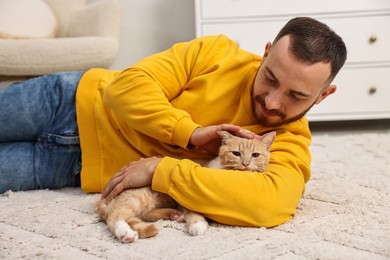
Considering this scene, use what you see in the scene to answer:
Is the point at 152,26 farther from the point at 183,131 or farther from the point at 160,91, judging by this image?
the point at 183,131

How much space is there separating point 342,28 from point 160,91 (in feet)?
5.28

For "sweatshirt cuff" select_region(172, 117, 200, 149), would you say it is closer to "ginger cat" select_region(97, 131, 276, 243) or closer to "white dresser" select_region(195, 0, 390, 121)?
"ginger cat" select_region(97, 131, 276, 243)

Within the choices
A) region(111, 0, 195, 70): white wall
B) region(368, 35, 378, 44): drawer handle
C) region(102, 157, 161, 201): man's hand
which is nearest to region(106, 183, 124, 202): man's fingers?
region(102, 157, 161, 201): man's hand

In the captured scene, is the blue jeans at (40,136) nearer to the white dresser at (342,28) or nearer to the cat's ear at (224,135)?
the cat's ear at (224,135)

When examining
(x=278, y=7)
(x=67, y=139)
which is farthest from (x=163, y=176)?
(x=278, y=7)

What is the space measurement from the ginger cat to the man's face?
0.08m

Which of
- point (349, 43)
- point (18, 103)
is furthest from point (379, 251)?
point (349, 43)

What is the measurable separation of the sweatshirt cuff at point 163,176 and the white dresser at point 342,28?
1.52 m

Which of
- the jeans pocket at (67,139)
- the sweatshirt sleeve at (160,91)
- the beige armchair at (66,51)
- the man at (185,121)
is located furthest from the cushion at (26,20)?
the sweatshirt sleeve at (160,91)

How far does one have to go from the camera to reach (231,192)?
108cm

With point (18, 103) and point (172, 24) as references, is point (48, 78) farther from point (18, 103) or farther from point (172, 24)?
point (172, 24)

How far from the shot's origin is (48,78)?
1.57 m

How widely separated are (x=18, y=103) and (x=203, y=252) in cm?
87

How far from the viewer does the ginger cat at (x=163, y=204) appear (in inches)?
41.0
